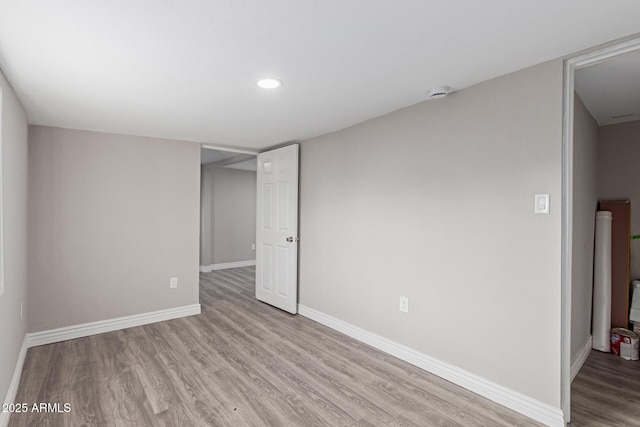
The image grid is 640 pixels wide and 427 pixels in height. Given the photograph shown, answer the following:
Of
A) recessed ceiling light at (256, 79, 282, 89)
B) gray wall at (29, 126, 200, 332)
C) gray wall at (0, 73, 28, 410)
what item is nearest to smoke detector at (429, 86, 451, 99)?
recessed ceiling light at (256, 79, 282, 89)

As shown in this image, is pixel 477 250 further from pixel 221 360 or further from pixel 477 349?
pixel 221 360

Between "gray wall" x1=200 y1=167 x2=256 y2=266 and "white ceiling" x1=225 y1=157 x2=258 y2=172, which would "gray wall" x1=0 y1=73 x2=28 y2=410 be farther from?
"gray wall" x1=200 y1=167 x2=256 y2=266

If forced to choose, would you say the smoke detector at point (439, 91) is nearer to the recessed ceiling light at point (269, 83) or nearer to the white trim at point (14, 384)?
the recessed ceiling light at point (269, 83)

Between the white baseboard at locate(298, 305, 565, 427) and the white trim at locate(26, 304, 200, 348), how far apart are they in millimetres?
1977

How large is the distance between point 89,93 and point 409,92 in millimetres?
2386

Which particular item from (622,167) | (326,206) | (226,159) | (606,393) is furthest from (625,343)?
(226,159)

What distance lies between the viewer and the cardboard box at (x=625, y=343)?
2791 millimetres

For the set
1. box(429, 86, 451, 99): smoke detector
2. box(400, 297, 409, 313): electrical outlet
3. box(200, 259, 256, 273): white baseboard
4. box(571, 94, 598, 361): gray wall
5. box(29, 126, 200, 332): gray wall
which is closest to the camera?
box(429, 86, 451, 99): smoke detector

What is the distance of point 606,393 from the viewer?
2.26m

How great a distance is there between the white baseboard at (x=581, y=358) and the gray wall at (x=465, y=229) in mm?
836

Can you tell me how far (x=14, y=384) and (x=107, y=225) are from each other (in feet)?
5.61

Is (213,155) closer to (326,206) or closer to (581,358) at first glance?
(326,206)

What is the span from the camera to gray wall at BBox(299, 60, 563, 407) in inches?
77.2

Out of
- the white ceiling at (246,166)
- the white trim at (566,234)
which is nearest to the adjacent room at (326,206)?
the white trim at (566,234)
